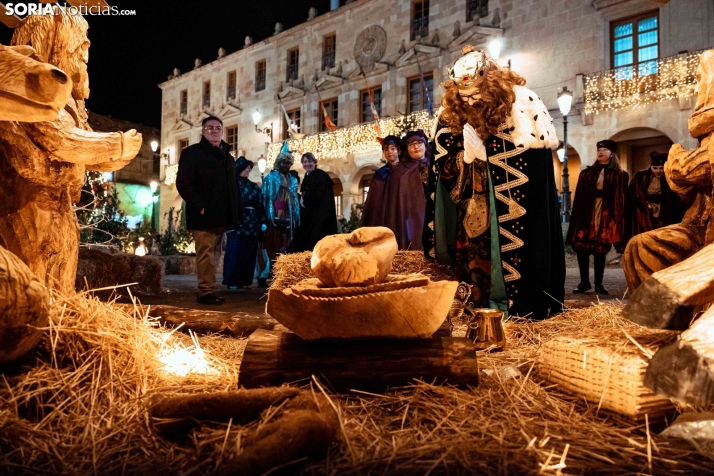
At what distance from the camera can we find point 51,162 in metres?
2.36

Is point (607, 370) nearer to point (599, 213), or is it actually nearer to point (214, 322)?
point (214, 322)

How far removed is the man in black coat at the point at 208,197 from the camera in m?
5.20

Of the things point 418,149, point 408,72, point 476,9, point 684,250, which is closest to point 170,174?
point 408,72

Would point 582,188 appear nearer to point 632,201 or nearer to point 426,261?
point 632,201

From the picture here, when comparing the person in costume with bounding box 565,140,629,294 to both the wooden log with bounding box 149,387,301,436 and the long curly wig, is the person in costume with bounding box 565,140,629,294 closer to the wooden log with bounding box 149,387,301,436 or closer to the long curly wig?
the long curly wig

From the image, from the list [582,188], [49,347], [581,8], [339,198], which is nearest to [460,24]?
[581,8]

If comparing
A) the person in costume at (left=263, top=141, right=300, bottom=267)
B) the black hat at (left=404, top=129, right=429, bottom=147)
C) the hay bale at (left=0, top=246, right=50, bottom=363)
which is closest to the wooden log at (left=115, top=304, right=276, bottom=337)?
the hay bale at (left=0, top=246, right=50, bottom=363)

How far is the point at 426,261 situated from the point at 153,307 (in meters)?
2.30

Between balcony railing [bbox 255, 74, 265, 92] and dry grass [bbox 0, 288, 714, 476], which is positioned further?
balcony railing [bbox 255, 74, 265, 92]

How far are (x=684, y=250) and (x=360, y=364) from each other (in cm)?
145

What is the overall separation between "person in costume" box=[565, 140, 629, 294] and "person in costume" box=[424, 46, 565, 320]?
2665 mm

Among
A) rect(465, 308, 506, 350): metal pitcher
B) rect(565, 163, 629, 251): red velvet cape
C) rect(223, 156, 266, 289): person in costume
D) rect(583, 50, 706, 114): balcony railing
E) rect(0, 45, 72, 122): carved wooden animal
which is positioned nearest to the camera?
Answer: rect(0, 45, 72, 122): carved wooden animal

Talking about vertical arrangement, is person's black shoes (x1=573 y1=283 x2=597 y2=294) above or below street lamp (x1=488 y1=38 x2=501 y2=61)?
below

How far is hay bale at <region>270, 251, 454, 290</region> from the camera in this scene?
13.2 feet
